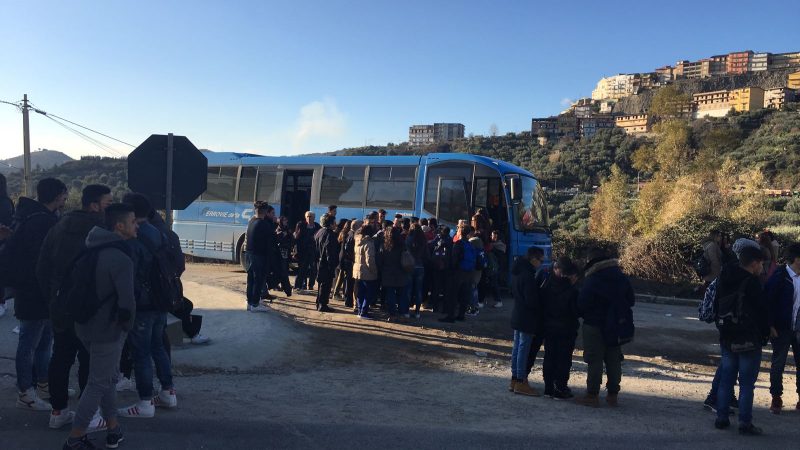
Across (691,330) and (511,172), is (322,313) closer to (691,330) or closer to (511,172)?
(511,172)

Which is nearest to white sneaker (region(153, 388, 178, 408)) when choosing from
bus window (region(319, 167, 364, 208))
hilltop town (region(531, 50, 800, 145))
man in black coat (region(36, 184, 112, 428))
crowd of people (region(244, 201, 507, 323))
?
man in black coat (region(36, 184, 112, 428))

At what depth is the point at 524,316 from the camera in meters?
6.07

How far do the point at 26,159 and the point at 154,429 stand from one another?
93.4ft

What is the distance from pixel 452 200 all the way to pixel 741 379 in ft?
27.2

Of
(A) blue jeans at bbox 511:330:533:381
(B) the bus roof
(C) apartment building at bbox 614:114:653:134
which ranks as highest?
(C) apartment building at bbox 614:114:653:134

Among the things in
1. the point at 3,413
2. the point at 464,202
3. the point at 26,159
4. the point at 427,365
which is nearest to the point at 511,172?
the point at 464,202

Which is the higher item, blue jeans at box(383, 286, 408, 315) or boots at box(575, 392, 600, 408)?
blue jeans at box(383, 286, 408, 315)

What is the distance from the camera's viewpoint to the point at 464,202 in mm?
12719

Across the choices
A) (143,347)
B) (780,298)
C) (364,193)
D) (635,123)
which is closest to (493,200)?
(364,193)

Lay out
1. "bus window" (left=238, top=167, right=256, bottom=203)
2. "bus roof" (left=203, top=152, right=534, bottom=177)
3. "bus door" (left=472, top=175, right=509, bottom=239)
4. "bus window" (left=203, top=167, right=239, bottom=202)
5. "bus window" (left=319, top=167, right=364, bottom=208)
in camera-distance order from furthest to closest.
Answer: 1. "bus window" (left=203, top=167, right=239, bottom=202)
2. "bus window" (left=238, top=167, right=256, bottom=203)
3. "bus window" (left=319, top=167, right=364, bottom=208)
4. "bus roof" (left=203, top=152, right=534, bottom=177)
5. "bus door" (left=472, top=175, right=509, bottom=239)

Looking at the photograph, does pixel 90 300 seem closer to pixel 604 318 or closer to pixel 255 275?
pixel 604 318

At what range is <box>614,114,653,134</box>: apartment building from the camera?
88.1 m

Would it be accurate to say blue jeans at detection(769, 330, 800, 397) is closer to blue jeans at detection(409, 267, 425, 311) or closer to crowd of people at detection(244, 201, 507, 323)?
crowd of people at detection(244, 201, 507, 323)

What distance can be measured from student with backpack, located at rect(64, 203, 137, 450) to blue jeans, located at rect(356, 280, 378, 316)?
5765 mm
